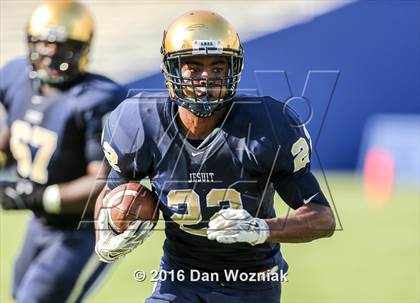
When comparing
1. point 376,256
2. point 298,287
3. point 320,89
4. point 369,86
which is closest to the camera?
point 298,287

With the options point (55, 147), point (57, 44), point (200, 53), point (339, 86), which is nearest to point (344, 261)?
point (339, 86)

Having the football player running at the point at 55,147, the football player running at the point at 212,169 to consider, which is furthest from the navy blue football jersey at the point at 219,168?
the football player running at the point at 55,147

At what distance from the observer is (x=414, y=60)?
6543 mm

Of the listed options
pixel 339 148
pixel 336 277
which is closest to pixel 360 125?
pixel 339 148

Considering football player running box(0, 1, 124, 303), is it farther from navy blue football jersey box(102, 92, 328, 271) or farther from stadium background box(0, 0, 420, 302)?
stadium background box(0, 0, 420, 302)

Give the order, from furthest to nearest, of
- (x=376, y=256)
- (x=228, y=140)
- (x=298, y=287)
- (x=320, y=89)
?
(x=320, y=89)
(x=376, y=256)
(x=298, y=287)
(x=228, y=140)

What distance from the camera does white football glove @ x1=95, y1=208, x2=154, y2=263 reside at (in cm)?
301

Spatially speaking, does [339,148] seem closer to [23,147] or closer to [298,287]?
[298,287]

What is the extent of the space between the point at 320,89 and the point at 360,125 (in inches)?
31.1

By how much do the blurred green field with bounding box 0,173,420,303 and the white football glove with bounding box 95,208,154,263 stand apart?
4.83ft

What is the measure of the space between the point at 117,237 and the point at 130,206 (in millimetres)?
121

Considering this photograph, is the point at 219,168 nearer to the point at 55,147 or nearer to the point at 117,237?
the point at 117,237

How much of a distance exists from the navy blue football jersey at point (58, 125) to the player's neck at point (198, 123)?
3.43ft

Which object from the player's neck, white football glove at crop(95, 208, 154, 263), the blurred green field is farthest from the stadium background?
the player's neck
